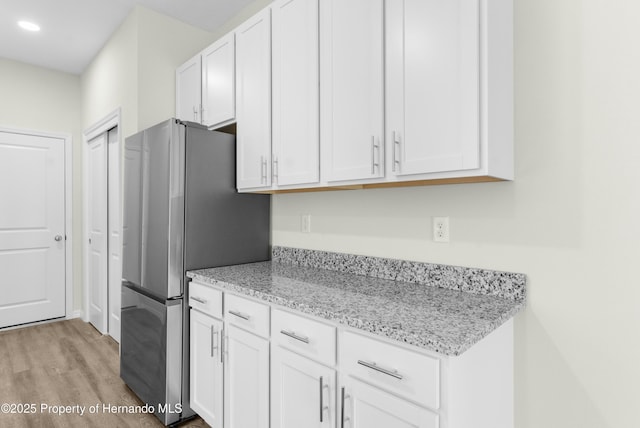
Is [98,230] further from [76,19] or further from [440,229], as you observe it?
[440,229]

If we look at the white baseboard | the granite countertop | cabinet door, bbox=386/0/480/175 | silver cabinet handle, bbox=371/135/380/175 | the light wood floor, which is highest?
cabinet door, bbox=386/0/480/175

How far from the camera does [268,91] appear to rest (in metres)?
2.05

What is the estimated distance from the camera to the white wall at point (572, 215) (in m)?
1.20

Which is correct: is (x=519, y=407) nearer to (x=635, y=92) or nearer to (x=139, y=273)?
(x=635, y=92)

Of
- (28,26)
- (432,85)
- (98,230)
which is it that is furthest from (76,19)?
(432,85)

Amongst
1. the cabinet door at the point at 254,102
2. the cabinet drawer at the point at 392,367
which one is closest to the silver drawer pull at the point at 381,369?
the cabinet drawer at the point at 392,367

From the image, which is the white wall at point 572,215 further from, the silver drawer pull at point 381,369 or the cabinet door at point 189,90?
the cabinet door at point 189,90

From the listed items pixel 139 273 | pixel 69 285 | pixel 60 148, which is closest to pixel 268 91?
pixel 139 273

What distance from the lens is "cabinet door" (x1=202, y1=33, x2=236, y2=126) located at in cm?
232

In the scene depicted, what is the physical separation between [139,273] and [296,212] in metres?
1.05

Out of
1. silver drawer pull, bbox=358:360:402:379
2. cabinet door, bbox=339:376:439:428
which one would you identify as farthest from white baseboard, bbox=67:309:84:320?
silver drawer pull, bbox=358:360:402:379

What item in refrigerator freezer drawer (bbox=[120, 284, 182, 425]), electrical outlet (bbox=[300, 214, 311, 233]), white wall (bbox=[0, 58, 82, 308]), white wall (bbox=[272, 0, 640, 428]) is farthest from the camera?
white wall (bbox=[0, 58, 82, 308])

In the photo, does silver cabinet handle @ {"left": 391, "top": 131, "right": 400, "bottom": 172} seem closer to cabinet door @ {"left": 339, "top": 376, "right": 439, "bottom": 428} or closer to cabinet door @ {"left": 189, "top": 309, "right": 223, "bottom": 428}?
cabinet door @ {"left": 339, "top": 376, "right": 439, "bottom": 428}

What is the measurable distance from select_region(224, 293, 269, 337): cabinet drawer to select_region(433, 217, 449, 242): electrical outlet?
83 centimetres
